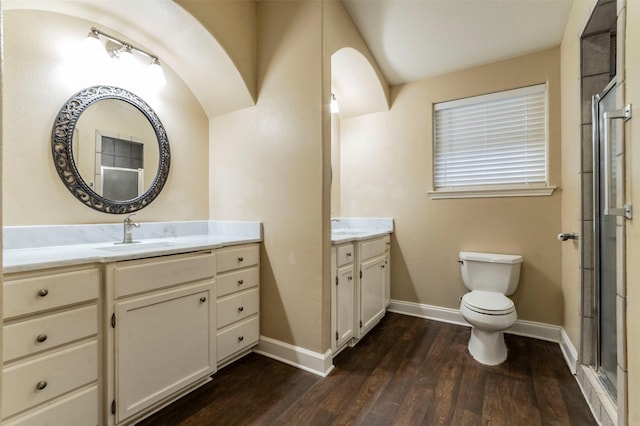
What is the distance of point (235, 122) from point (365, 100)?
1.31m

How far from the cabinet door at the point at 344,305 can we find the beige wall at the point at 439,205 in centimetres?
92

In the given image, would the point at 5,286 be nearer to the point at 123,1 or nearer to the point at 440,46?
the point at 123,1

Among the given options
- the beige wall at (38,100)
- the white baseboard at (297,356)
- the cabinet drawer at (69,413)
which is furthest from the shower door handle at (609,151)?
the beige wall at (38,100)

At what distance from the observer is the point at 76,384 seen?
1.25 meters

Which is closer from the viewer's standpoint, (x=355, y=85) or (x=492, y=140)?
(x=492, y=140)

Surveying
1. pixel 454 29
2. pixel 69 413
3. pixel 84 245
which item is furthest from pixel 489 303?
pixel 84 245

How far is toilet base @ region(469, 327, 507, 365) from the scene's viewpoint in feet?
6.56

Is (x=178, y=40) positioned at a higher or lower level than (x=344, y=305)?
higher

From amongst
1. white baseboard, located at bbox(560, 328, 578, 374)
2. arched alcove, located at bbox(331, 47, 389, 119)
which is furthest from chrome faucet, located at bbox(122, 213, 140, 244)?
white baseboard, located at bbox(560, 328, 578, 374)

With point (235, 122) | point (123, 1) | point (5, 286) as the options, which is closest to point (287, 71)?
point (235, 122)

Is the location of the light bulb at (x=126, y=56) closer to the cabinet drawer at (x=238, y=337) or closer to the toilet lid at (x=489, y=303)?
the cabinet drawer at (x=238, y=337)

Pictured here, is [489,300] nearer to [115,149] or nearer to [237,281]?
[237,281]

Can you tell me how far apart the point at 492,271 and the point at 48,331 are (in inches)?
107

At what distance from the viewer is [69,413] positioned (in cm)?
123
